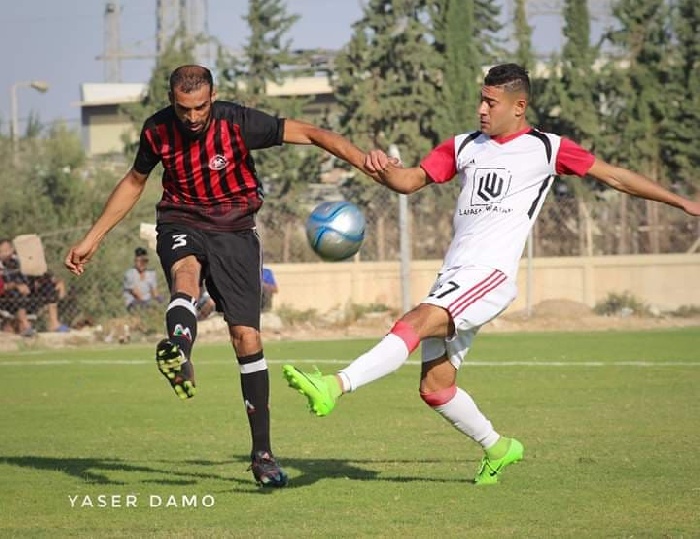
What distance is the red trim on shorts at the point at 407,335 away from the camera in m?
6.80

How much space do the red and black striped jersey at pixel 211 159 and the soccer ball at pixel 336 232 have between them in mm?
1143

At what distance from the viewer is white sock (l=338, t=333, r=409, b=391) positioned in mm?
6664

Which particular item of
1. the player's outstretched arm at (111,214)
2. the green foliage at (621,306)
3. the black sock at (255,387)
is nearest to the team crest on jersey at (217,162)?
the player's outstretched arm at (111,214)

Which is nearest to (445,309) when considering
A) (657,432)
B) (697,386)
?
(657,432)

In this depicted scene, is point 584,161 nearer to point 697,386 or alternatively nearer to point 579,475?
point 579,475

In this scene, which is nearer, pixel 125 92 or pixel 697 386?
pixel 697 386

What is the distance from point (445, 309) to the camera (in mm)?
6957

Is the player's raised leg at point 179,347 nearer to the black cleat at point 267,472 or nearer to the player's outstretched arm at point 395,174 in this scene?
Answer: the black cleat at point 267,472

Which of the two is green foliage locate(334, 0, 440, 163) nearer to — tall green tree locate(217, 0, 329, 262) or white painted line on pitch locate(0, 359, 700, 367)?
tall green tree locate(217, 0, 329, 262)

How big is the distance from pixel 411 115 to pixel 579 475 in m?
26.1

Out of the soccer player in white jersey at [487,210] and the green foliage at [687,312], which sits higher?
the soccer player in white jersey at [487,210]

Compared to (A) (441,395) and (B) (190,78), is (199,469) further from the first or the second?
(B) (190,78)

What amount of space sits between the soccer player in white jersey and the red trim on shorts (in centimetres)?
4

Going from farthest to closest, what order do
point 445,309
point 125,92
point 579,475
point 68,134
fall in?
point 125,92, point 68,134, point 579,475, point 445,309
